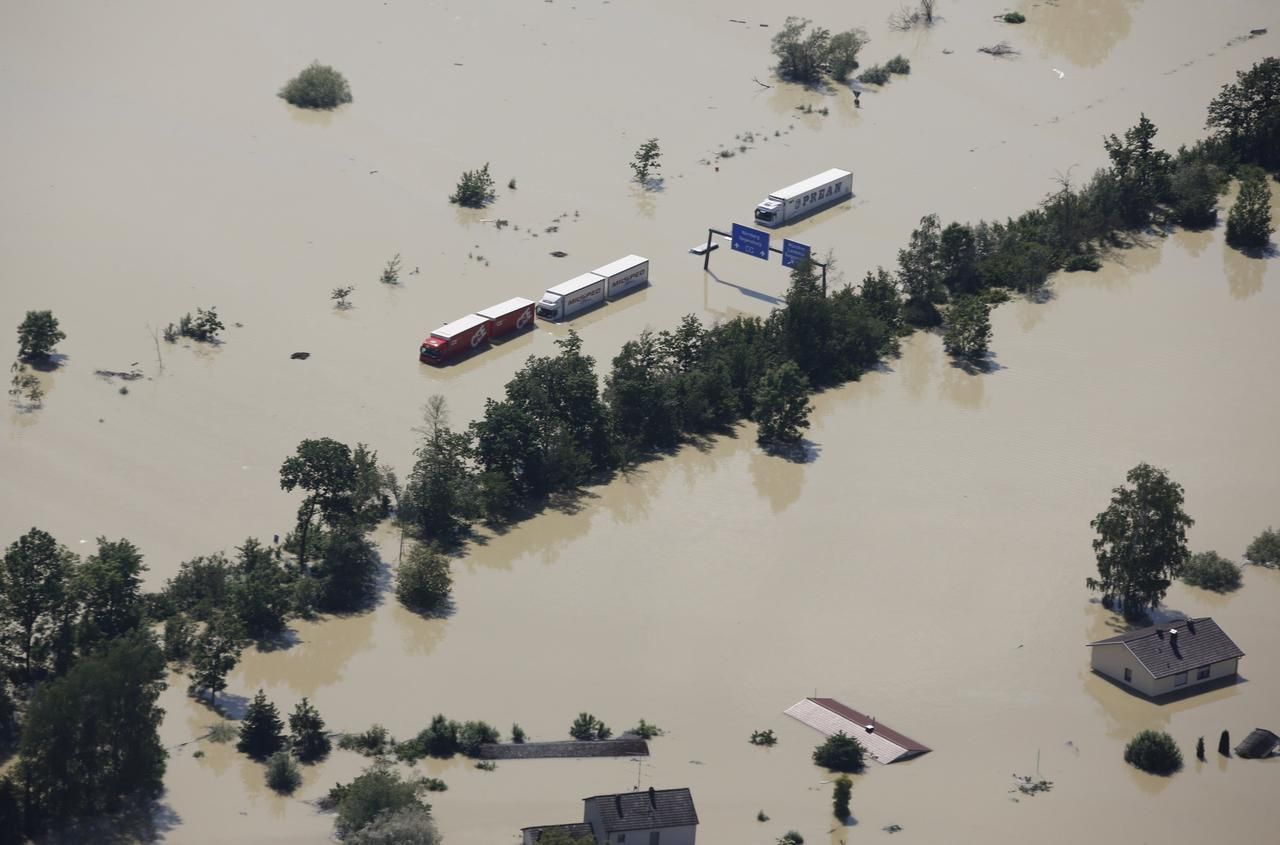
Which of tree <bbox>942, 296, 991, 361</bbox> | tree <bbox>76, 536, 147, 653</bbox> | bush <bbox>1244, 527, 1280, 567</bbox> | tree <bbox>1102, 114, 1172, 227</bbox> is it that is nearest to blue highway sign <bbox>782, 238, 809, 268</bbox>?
tree <bbox>942, 296, 991, 361</bbox>

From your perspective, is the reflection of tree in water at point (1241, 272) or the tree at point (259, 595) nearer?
the tree at point (259, 595)

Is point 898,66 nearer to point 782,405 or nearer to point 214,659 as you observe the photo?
point 782,405

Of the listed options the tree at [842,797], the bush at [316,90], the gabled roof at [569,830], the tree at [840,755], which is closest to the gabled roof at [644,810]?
the gabled roof at [569,830]

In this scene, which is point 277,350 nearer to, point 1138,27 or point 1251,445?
point 1251,445

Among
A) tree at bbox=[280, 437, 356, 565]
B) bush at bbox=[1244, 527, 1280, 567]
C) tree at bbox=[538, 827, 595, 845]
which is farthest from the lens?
bush at bbox=[1244, 527, 1280, 567]

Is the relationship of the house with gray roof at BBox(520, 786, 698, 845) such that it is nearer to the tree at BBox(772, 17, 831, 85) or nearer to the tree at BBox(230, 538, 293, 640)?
the tree at BBox(230, 538, 293, 640)

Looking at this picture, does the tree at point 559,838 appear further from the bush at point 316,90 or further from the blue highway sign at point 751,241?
the bush at point 316,90

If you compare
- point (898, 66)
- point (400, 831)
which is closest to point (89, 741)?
point (400, 831)
